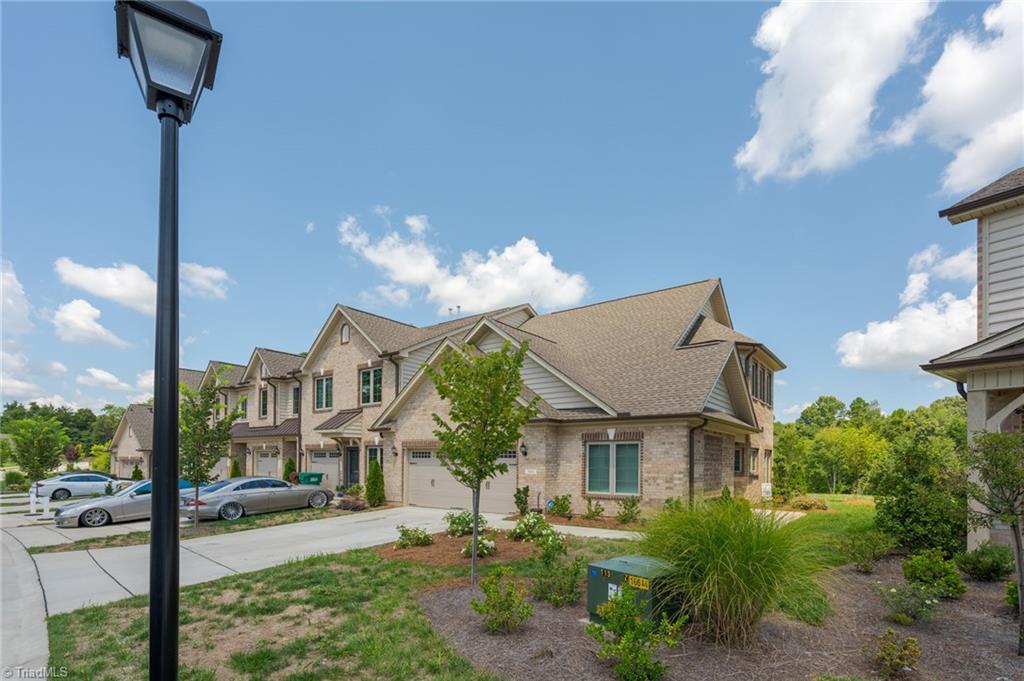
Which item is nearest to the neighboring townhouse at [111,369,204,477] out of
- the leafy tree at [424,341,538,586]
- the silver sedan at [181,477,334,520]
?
the silver sedan at [181,477,334,520]

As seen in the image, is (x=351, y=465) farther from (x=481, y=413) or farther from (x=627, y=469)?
(x=481, y=413)

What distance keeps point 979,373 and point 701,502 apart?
6.54 metres

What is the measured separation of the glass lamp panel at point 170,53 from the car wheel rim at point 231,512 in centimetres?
1707

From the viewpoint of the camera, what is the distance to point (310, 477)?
931 inches

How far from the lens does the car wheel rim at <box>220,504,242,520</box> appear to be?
16906mm

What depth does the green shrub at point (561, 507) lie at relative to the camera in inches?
599

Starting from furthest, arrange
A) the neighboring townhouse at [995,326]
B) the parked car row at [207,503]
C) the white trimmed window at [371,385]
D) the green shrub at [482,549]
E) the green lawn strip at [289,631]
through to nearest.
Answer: the white trimmed window at [371,385] → the parked car row at [207,503] → the green shrub at [482,549] → the neighboring townhouse at [995,326] → the green lawn strip at [289,631]

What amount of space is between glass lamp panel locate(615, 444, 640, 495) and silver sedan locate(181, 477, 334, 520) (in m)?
11.2

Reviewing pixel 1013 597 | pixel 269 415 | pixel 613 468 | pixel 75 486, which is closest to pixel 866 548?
pixel 1013 597

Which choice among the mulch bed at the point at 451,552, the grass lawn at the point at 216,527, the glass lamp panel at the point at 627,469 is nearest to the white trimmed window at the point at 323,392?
the grass lawn at the point at 216,527

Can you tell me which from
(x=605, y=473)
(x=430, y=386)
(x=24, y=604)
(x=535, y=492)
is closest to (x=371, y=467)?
(x=430, y=386)

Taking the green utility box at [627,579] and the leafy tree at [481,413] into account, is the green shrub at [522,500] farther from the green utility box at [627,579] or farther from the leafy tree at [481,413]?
the green utility box at [627,579]

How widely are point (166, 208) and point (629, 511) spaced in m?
13.5

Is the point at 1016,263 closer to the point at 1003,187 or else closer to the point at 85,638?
the point at 1003,187
